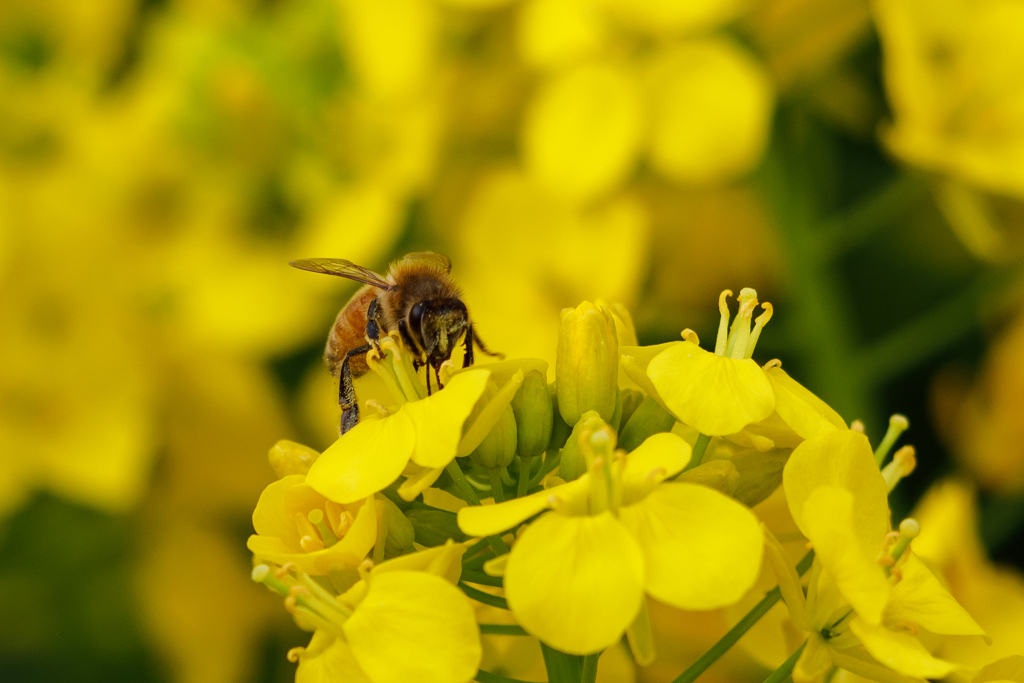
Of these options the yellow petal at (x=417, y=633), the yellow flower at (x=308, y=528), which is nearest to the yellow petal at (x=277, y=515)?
the yellow flower at (x=308, y=528)

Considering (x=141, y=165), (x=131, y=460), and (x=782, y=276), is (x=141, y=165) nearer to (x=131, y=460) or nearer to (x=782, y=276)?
(x=131, y=460)

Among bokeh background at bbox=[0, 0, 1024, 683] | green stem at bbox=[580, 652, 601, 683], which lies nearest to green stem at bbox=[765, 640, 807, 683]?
green stem at bbox=[580, 652, 601, 683]

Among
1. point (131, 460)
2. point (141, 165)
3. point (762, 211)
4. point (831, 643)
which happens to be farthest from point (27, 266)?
point (831, 643)

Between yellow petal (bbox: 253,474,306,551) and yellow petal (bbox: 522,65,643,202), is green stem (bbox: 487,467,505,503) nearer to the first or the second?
yellow petal (bbox: 253,474,306,551)

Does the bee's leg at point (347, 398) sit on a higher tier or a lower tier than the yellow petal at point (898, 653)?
higher

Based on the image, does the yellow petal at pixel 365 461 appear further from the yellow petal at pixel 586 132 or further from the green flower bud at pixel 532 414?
the yellow petal at pixel 586 132

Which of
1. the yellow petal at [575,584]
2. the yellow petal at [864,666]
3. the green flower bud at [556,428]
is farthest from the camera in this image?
the green flower bud at [556,428]
